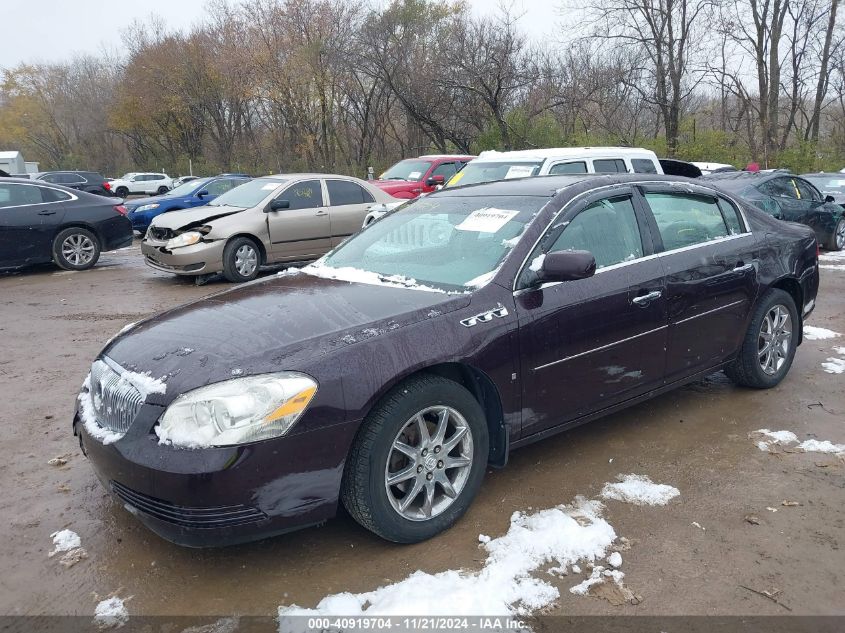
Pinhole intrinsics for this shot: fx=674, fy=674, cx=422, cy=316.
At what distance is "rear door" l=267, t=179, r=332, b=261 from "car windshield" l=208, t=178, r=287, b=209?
0.88ft

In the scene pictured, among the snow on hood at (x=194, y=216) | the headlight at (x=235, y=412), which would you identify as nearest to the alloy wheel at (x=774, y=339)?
the headlight at (x=235, y=412)

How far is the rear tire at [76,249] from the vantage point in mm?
11250

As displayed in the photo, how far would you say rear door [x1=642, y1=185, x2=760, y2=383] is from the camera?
161 inches

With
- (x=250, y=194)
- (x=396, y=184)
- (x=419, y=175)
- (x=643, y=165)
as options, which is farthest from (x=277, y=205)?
(x=643, y=165)

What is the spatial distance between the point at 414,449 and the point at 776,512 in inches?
71.9

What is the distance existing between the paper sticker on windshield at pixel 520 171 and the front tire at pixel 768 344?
13.8ft

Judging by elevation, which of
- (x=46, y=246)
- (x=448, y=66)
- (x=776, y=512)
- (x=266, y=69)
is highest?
(x=266, y=69)

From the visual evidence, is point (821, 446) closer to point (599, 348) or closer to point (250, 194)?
point (599, 348)

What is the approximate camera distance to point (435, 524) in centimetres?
309

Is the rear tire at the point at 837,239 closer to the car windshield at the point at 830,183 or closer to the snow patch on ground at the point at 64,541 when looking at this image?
the car windshield at the point at 830,183

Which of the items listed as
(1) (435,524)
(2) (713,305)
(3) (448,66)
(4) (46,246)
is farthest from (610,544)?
(3) (448,66)

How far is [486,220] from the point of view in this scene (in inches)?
151

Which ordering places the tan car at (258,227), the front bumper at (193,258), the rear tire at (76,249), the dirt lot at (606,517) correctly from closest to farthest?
1. the dirt lot at (606,517)
2. the front bumper at (193,258)
3. the tan car at (258,227)
4. the rear tire at (76,249)

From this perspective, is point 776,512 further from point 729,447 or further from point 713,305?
point 713,305
